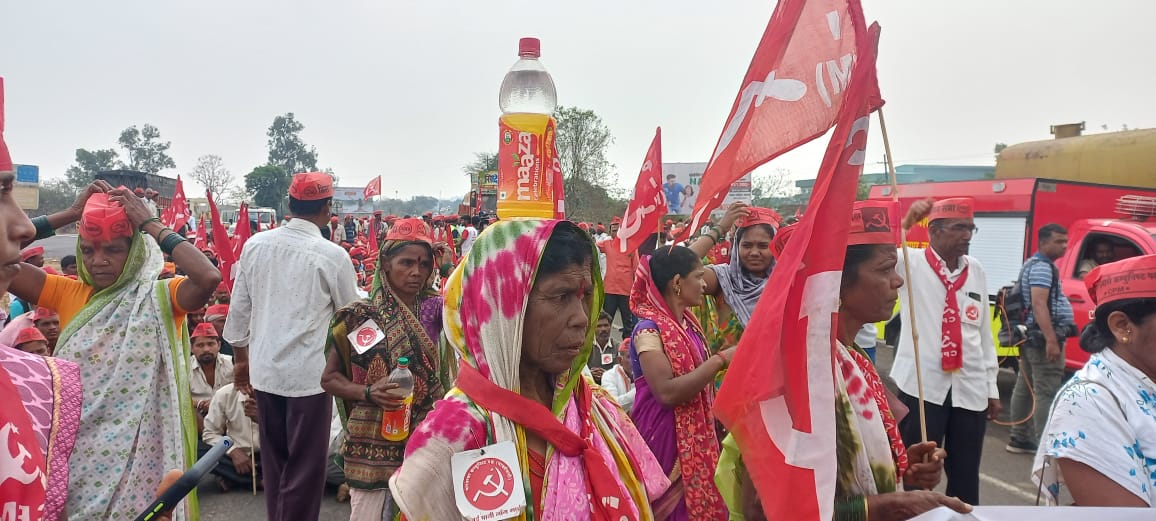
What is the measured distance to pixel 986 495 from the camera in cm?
512

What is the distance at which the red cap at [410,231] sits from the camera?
3.78m

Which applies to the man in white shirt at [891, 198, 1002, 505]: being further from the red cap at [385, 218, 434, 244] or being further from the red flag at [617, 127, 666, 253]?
the red cap at [385, 218, 434, 244]

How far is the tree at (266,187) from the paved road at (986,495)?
55103 millimetres

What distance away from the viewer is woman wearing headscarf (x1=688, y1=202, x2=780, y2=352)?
13.7 ft

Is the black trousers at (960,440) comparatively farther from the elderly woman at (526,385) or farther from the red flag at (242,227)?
the red flag at (242,227)

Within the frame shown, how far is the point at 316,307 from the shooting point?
385 centimetres

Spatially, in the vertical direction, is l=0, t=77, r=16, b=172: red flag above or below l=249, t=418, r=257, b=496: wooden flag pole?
above

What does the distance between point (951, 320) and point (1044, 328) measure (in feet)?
7.84

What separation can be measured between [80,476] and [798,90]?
3.18 m

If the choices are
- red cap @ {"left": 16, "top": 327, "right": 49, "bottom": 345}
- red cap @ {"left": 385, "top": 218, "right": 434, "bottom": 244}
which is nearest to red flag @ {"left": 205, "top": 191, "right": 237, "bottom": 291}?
red cap @ {"left": 16, "top": 327, "right": 49, "bottom": 345}

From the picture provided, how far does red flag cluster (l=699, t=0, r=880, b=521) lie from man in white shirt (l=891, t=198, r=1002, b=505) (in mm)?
2524

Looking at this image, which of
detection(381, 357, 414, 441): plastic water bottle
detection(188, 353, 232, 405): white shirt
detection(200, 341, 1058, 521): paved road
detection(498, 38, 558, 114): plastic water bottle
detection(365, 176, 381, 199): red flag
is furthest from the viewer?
detection(365, 176, 381, 199): red flag

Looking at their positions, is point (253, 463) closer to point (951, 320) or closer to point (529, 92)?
point (529, 92)

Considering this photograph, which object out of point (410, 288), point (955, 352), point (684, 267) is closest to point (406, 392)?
point (410, 288)
